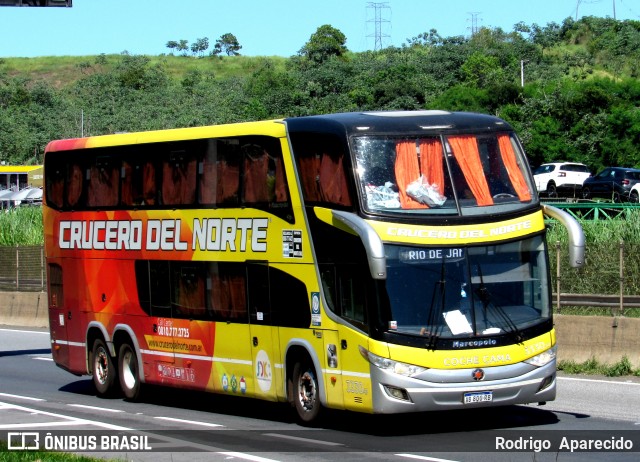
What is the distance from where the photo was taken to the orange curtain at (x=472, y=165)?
1407 cm

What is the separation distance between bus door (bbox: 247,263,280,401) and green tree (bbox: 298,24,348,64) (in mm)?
97235

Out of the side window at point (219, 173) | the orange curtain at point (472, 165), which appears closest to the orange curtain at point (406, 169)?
the orange curtain at point (472, 165)

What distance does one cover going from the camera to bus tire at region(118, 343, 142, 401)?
1883 cm

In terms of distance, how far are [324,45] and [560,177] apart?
70.1 metres

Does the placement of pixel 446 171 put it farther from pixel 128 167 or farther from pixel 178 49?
pixel 178 49

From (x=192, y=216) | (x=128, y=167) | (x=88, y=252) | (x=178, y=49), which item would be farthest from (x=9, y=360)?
(x=178, y=49)

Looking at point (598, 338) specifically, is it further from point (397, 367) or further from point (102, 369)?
point (102, 369)

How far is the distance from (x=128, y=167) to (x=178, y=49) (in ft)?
509

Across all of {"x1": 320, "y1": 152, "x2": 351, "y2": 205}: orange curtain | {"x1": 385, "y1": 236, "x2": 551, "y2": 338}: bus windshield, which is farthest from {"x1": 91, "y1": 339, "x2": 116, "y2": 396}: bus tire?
{"x1": 385, "y1": 236, "x2": 551, "y2": 338}: bus windshield

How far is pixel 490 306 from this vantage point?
13.7m

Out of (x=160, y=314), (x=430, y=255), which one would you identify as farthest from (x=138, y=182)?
(x=430, y=255)

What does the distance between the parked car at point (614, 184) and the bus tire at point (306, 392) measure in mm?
31328

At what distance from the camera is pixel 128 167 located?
61.3 ft

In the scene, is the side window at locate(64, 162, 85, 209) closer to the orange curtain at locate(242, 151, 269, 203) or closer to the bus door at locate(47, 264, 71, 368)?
the bus door at locate(47, 264, 71, 368)
